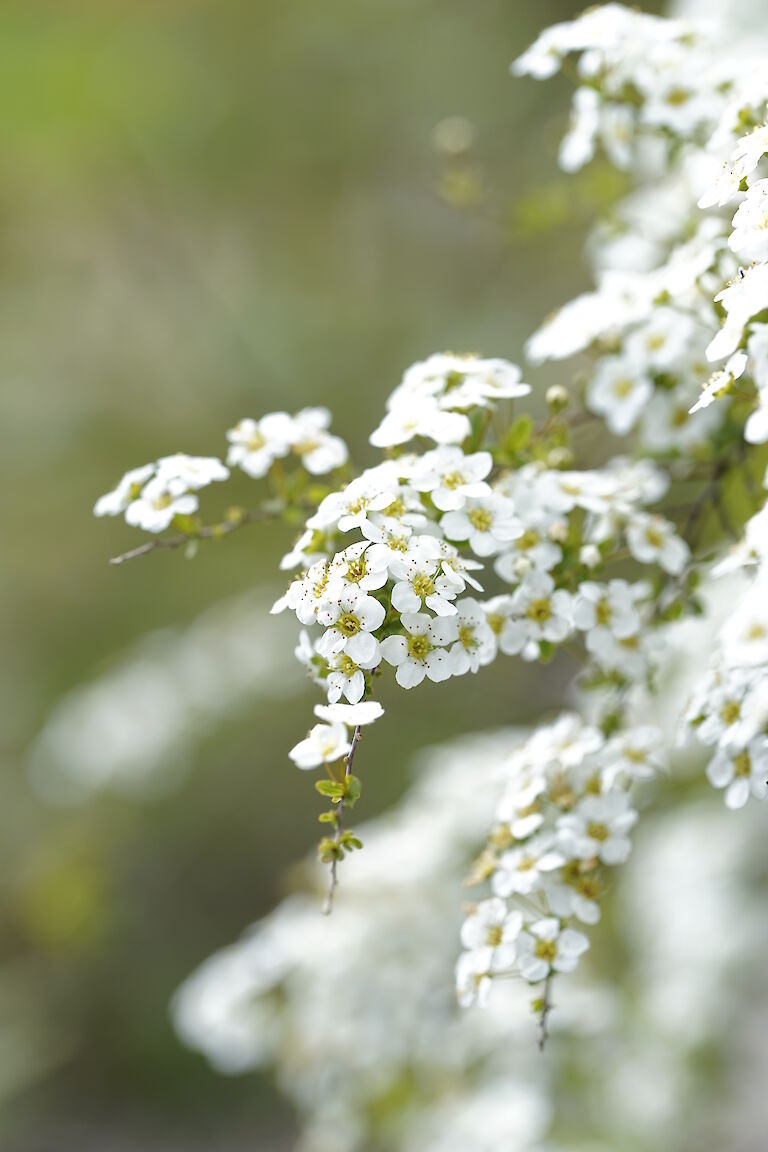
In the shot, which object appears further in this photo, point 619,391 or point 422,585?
point 619,391

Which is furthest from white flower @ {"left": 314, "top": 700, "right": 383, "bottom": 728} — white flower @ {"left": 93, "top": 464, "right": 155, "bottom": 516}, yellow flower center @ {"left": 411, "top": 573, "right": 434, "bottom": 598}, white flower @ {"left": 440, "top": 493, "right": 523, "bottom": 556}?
white flower @ {"left": 93, "top": 464, "right": 155, "bottom": 516}

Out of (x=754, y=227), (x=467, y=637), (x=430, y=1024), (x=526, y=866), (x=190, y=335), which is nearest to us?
(x=754, y=227)

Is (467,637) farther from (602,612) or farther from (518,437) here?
(518,437)

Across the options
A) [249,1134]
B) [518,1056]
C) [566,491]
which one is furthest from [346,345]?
[566,491]

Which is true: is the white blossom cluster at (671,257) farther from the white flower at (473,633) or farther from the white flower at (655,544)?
the white flower at (473,633)

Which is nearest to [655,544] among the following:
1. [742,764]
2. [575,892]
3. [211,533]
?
[742,764]

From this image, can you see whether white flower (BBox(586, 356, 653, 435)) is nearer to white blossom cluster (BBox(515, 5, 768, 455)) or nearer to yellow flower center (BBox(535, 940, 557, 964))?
white blossom cluster (BBox(515, 5, 768, 455))

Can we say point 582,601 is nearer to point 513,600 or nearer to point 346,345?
point 513,600
